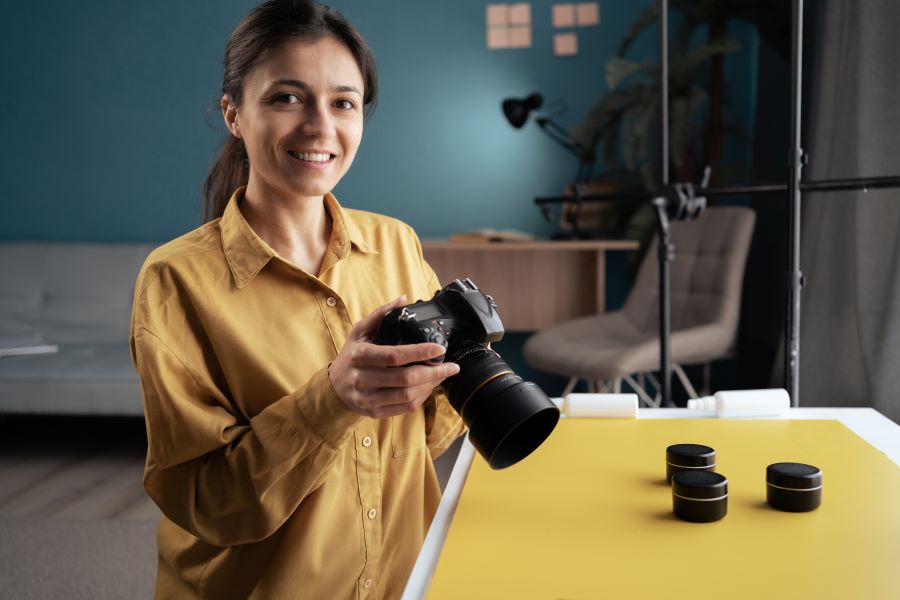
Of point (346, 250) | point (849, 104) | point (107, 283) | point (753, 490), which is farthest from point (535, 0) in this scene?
point (753, 490)

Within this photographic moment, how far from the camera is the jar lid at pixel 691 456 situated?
2.75 feet

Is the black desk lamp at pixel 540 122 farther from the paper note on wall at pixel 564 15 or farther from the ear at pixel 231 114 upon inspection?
the ear at pixel 231 114

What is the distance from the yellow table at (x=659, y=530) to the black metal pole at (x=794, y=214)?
0.54ft

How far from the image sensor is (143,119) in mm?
3896

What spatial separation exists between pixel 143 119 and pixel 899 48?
10.7 ft

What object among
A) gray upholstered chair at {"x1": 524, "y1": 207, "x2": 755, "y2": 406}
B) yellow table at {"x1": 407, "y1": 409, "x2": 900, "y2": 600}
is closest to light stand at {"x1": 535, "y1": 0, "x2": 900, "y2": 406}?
yellow table at {"x1": 407, "y1": 409, "x2": 900, "y2": 600}

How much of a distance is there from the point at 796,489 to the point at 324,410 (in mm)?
471

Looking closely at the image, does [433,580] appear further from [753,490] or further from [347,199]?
[347,199]

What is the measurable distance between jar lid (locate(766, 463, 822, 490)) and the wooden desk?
8.20 feet

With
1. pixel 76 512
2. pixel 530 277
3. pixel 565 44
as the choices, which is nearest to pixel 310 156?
pixel 76 512

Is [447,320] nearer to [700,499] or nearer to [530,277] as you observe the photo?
[700,499]

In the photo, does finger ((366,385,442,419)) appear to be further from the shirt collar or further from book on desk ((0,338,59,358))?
book on desk ((0,338,59,358))

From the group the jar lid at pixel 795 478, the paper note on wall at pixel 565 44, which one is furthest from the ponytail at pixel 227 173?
the paper note on wall at pixel 565 44

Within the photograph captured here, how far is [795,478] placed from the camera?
2.47ft
